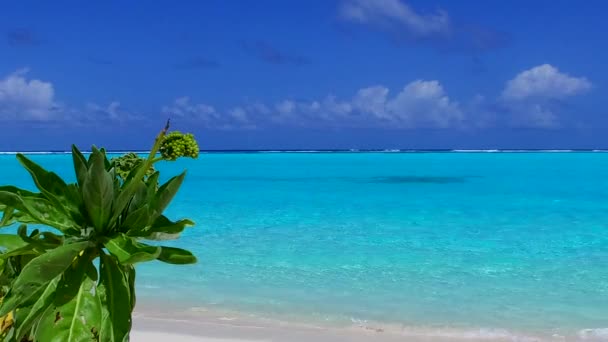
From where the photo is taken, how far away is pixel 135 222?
195 centimetres

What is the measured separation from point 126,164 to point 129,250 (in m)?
0.30

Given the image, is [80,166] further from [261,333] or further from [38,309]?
[261,333]

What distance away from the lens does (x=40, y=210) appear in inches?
76.7

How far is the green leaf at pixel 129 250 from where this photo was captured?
5.85 ft

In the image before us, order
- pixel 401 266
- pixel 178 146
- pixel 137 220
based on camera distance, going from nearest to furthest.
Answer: pixel 178 146 → pixel 137 220 → pixel 401 266

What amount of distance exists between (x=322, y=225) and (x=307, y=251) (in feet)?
13.9

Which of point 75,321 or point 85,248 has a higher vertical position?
point 85,248

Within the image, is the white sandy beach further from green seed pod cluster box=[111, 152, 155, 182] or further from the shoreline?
green seed pod cluster box=[111, 152, 155, 182]

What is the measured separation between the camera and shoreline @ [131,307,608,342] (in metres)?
5.77

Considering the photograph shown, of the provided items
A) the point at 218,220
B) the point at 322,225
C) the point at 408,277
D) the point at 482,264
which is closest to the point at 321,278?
the point at 408,277

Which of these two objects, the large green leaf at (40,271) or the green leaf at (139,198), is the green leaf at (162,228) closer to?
the green leaf at (139,198)

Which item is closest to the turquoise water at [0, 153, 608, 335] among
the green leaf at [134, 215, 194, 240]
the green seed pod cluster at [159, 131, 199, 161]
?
the green leaf at [134, 215, 194, 240]

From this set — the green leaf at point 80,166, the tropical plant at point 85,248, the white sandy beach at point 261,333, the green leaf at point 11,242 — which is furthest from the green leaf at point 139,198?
the white sandy beach at point 261,333

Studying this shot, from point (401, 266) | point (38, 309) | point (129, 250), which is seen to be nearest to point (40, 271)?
point (38, 309)
